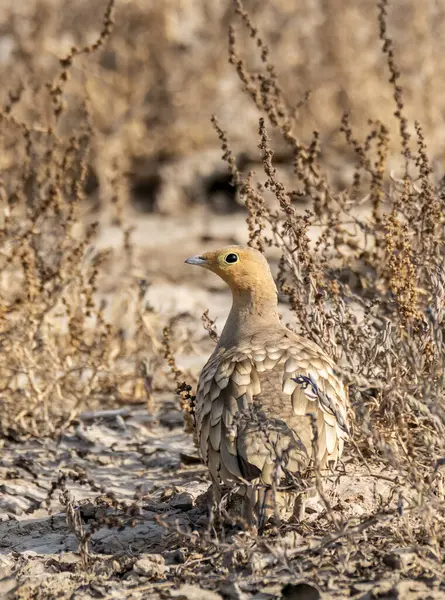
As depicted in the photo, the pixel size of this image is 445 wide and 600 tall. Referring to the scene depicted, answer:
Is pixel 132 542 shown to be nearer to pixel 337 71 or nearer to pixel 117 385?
pixel 117 385

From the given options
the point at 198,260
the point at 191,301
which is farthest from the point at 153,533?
the point at 191,301

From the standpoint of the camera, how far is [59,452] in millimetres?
4715

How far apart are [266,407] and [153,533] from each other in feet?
2.38

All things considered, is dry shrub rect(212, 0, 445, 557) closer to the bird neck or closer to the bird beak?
the bird neck

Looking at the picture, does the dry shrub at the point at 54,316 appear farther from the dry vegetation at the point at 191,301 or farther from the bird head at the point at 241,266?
the bird head at the point at 241,266

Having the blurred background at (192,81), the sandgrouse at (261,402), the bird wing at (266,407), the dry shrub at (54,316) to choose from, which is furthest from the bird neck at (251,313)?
the blurred background at (192,81)

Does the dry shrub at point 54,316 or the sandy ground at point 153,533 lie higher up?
the dry shrub at point 54,316

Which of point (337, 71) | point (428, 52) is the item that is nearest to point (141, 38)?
point (337, 71)

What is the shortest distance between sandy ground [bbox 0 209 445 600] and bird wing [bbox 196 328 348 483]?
0.19m

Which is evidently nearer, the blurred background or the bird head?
the bird head

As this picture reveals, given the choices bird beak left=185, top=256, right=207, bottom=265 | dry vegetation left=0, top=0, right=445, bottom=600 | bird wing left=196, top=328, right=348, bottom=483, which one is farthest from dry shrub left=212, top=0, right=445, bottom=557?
bird beak left=185, top=256, right=207, bottom=265

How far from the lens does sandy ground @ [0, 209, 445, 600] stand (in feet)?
10.00

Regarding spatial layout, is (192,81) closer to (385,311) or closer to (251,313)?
(385,311)

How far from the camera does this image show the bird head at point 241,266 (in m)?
3.88
